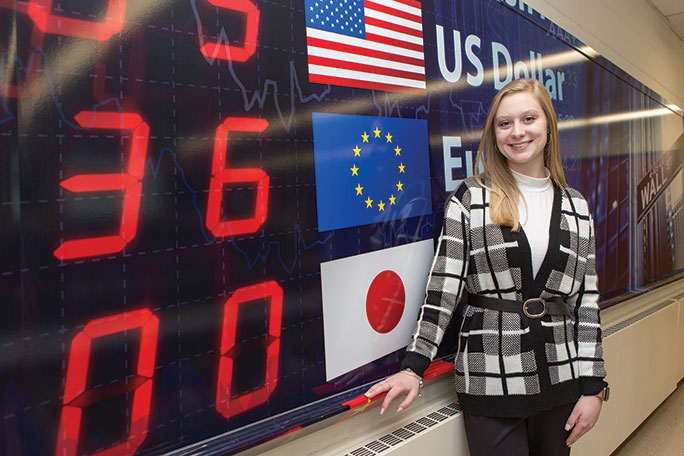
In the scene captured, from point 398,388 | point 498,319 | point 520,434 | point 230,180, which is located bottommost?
point 520,434

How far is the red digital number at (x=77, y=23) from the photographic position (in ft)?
2.42

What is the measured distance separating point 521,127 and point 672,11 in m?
3.68

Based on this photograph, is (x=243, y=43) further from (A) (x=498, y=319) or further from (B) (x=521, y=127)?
(A) (x=498, y=319)

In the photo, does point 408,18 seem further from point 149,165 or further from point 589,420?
point 589,420

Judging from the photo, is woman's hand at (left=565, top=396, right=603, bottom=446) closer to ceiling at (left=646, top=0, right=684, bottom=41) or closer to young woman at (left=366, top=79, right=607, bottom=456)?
young woman at (left=366, top=79, right=607, bottom=456)

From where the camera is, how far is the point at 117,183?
32.3 inches

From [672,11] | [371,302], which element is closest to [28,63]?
[371,302]

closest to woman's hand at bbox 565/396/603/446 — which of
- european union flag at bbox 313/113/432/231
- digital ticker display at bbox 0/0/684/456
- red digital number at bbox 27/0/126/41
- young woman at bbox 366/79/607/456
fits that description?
young woman at bbox 366/79/607/456

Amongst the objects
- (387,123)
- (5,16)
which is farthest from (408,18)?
(5,16)

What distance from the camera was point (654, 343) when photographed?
9.45 feet

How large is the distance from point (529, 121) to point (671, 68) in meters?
4.09

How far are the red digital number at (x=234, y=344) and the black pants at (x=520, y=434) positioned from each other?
26.2 inches

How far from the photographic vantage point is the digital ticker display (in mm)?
744

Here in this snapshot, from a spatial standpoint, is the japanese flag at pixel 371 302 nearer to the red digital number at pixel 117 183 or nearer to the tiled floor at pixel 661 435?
the red digital number at pixel 117 183
